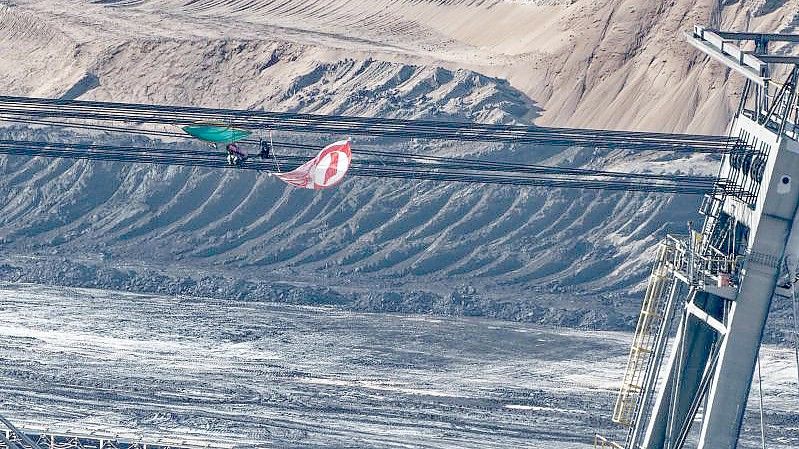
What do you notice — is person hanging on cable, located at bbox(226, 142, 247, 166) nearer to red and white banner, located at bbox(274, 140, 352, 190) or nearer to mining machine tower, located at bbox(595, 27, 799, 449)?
red and white banner, located at bbox(274, 140, 352, 190)

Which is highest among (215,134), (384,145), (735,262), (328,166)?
(384,145)

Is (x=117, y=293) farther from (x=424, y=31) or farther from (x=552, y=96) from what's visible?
(x=424, y=31)

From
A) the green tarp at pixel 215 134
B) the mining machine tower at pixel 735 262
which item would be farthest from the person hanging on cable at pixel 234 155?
the mining machine tower at pixel 735 262

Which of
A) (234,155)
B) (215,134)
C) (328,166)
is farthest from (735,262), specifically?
(215,134)

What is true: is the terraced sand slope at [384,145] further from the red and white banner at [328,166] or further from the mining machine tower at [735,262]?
the mining machine tower at [735,262]

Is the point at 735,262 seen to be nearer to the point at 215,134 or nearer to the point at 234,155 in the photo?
the point at 234,155

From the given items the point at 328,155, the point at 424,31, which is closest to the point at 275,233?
the point at 424,31

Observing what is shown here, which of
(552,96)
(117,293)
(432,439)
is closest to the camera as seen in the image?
(432,439)
